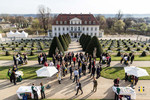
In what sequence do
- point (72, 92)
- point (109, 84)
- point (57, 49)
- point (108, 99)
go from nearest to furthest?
point (108, 99)
point (72, 92)
point (109, 84)
point (57, 49)

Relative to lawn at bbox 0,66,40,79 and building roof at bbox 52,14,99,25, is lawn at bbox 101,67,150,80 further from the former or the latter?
building roof at bbox 52,14,99,25

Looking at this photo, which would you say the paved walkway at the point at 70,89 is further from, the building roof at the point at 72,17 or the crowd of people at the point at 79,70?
the building roof at the point at 72,17

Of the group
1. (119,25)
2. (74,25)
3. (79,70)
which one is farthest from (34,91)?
(119,25)

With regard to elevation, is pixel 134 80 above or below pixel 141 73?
below

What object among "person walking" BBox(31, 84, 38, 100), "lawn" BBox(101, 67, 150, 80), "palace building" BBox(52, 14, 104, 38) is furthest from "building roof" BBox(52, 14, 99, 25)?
"person walking" BBox(31, 84, 38, 100)

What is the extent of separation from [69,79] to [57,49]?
7985 millimetres

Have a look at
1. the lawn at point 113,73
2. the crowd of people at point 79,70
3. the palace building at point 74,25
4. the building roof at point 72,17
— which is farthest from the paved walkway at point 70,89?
the building roof at point 72,17

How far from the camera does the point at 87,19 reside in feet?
199

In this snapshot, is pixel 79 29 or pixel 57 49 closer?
pixel 57 49

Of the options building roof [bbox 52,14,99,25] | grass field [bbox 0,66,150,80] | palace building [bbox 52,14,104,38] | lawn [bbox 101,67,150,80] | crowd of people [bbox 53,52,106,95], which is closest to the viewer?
crowd of people [bbox 53,52,106,95]

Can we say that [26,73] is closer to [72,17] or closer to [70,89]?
[70,89]

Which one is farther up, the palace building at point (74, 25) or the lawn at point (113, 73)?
the palace building at point (74, 25)

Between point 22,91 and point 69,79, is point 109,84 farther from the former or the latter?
point 22,91

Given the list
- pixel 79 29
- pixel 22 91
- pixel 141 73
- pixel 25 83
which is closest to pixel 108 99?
pixel 141 73
